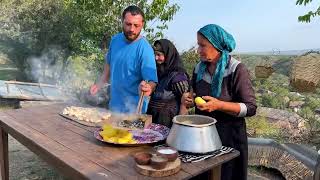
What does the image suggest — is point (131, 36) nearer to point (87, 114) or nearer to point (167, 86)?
point (167, 86)

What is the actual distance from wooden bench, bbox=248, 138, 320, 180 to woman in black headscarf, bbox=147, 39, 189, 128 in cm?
139

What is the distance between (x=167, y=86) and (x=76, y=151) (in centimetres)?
112

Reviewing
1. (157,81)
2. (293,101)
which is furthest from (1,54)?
(157,81)

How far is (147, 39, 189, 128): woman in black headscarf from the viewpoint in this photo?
2.78 meters

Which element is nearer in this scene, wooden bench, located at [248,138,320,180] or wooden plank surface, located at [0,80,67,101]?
wooden bench, located at [248,138,320,180]

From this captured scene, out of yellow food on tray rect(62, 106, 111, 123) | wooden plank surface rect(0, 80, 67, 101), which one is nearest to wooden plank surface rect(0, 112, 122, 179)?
yellow food on tray rect(62, 106, 111, 123)

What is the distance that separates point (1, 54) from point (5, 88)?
106 inches

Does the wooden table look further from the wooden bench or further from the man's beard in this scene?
the wooden bench

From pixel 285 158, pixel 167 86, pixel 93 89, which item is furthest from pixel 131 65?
pixel 285 158

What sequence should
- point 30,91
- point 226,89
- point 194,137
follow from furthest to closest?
point 30,91
point 226,89
point 194,137

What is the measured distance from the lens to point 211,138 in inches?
68.2

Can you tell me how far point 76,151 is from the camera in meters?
1.91

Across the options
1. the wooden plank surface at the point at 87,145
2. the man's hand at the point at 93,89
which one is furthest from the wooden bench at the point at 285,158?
the wooden plank surface at the point at 87,145

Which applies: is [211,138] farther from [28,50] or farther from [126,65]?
[28,50]
